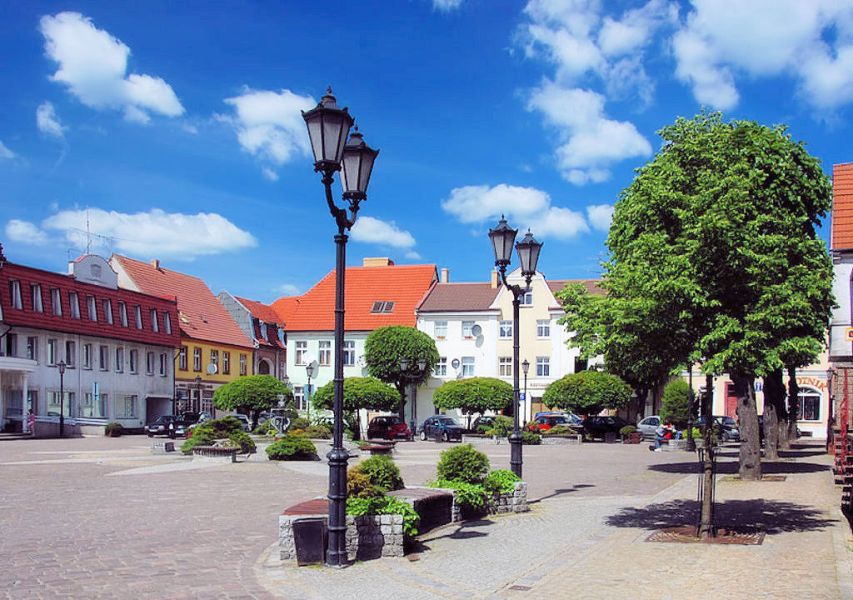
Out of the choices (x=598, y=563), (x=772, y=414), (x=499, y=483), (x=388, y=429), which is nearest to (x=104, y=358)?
(x=388, y=429)

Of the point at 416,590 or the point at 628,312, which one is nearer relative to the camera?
the point at 416,590

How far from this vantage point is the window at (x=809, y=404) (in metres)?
56.8

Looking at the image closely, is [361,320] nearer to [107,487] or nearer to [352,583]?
[107,487]

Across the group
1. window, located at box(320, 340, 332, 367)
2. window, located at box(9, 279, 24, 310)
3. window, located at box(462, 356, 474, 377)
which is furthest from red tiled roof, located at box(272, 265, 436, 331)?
window, located at box(9, 279, 24, 310)

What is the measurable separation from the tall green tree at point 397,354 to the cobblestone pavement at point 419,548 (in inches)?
1402

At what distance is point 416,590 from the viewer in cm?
888

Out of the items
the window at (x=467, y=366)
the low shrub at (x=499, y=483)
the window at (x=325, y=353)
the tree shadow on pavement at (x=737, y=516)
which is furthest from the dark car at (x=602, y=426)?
the low shrub at (x=499, y=483)

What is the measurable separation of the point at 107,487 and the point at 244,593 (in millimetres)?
11261

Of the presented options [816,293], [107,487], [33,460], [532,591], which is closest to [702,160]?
[816,293]

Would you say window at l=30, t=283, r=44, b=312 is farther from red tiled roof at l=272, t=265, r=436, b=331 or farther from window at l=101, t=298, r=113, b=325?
red tiled roof at l=272, t=265, r=436, b=331

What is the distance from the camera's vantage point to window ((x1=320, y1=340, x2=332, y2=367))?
216 ft

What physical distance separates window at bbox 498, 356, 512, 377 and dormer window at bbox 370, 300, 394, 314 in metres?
Answer: 9.43

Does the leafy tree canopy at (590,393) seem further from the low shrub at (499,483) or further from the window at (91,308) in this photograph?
the low shrub at (499,483)

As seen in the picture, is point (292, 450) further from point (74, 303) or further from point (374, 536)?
point (74, 303)
